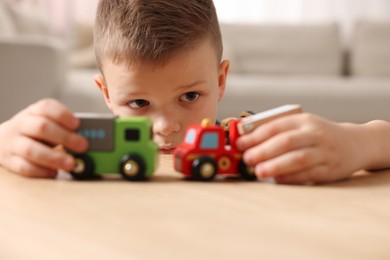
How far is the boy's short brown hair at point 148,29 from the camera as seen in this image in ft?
4.01

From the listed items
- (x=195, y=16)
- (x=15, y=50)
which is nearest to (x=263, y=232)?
(x=195, y=16)

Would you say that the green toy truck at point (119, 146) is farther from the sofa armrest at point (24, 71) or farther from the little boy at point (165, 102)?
the sofa armrest at point (24, 71)

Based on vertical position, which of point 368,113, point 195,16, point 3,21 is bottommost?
point 368,113

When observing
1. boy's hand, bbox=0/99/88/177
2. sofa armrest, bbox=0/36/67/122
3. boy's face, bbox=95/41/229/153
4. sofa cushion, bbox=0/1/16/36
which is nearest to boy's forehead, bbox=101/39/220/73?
boy's face, bbox=95/41/229/153

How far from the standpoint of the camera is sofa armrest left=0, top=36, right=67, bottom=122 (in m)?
3.32

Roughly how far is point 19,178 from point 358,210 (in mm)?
→ 400

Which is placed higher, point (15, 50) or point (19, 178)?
point (15, 50)

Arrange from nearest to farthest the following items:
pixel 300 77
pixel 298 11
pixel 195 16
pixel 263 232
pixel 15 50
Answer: pixel 263 232
pixel 195 16
pixel 15 50
pixel 300 77
pixel 298 11

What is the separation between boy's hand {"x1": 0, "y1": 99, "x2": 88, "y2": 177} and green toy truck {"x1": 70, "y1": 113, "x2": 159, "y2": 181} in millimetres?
15

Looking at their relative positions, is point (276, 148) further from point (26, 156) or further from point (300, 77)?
point (300, 77)

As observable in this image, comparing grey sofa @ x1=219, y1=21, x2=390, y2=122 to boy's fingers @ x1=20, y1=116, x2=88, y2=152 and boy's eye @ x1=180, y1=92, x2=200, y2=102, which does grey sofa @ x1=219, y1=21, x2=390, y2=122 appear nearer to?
boy's eye @ x1=180, y1=92, x2=200, y2=102

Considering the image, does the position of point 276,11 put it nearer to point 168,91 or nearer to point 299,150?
point 168,91

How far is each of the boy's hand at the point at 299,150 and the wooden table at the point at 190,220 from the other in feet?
0.07

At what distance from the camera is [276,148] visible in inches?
28.3
